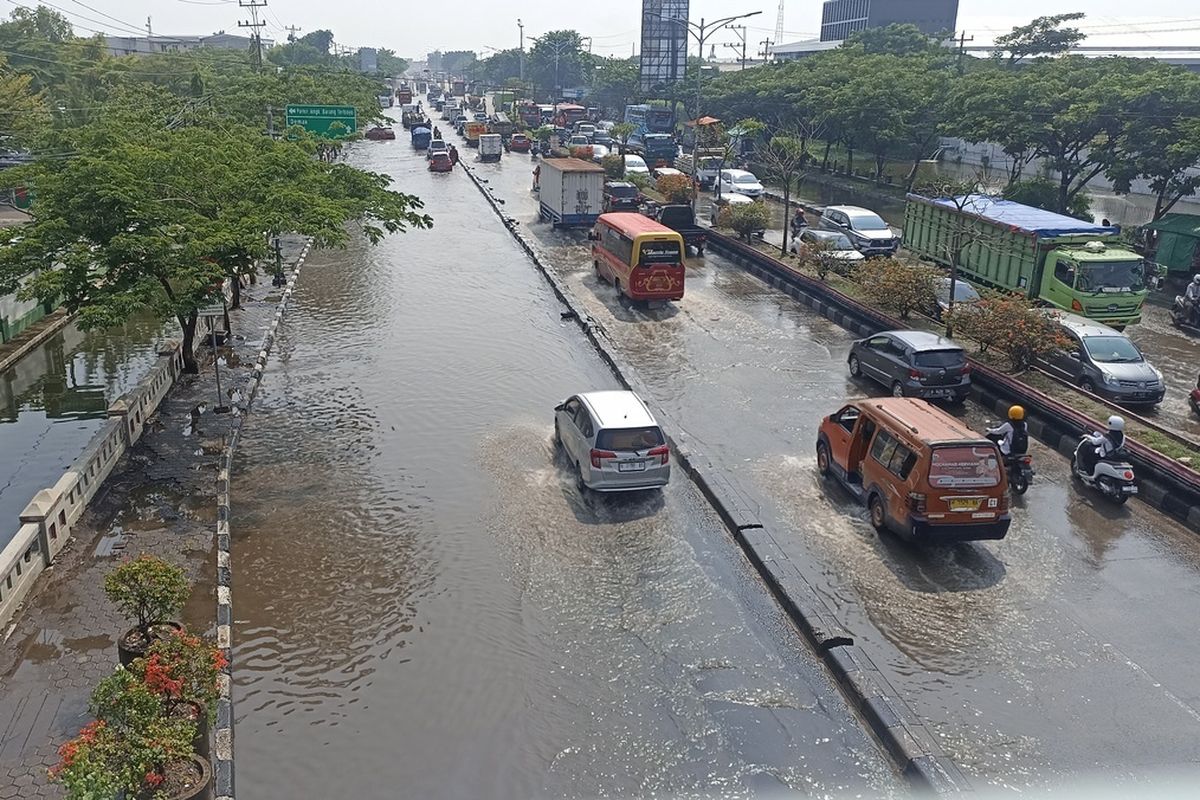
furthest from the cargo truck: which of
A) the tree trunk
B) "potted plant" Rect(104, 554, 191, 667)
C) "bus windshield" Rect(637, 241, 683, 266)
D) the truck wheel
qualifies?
"potted plant" Rect(104, 554, 191, 667)

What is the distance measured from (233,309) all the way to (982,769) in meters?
24.0

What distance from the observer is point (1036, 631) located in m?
12.4

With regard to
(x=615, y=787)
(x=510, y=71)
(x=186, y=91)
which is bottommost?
(x=615, y=787)

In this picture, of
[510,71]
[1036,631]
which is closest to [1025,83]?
[1036,631]

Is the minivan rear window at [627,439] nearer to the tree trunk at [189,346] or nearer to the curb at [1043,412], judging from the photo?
the curb at [1043,412]

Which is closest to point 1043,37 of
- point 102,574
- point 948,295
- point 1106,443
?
point 948,295

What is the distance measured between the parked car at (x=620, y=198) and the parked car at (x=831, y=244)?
906 cm

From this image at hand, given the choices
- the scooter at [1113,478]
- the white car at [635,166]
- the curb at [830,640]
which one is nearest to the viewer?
the curb at [830,640]

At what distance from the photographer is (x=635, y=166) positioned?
57375mm

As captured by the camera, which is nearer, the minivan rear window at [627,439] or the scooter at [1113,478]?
the minivan rear window at [627,439]

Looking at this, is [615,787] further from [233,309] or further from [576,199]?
[576,199]

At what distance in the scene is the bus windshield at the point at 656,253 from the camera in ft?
93.5

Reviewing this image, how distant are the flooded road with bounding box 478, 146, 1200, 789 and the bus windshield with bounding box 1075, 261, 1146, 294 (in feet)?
25.0

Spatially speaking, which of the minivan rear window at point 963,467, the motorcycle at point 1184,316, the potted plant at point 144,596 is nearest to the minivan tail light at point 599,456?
the minivan rear window at point 963,467
